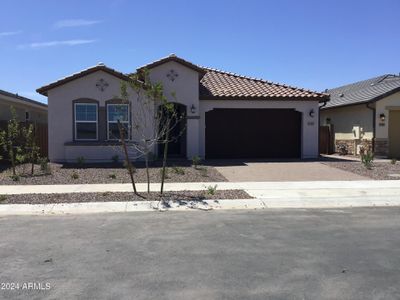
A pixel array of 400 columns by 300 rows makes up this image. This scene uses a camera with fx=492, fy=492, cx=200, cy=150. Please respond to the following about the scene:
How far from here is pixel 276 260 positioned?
6.57 m

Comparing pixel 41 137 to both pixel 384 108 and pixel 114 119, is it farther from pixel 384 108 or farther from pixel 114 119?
pixel 384 108

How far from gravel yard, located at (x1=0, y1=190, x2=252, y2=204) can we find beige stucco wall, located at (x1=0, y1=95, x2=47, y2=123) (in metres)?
11.1

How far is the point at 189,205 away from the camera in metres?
11.2

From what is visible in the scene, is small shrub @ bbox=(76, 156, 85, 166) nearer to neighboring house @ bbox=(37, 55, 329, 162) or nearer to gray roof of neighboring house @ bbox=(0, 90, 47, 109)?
neighboring house @ bbox=(37, 55, 329, 162)

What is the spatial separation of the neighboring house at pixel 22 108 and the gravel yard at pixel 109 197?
438 inches

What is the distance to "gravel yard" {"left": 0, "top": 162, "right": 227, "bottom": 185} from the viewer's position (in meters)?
15.2

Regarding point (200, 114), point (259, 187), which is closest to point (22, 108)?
point (200, 114)

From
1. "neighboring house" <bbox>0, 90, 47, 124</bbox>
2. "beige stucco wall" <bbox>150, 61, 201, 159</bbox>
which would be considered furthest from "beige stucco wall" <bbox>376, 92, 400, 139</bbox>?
"neighboring house" <bbox>0, 90, 47, 124</bbox>

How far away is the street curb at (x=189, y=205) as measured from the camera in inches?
424

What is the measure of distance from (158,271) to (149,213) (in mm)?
4449

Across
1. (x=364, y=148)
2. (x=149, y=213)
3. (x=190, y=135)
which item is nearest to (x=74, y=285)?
(x=149, y=213)

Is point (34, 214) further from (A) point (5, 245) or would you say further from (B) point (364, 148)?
(B) point (364, 148)

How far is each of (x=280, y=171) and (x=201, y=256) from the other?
10.9 metres

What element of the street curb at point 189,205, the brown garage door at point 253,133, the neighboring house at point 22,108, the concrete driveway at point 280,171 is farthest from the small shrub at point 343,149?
the neighboring house at point 22,108
